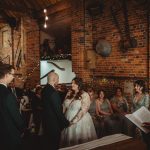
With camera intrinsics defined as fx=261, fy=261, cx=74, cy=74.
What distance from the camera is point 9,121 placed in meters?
3.68

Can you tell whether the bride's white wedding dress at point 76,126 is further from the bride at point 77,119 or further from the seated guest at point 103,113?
the seated guest at point 103,113

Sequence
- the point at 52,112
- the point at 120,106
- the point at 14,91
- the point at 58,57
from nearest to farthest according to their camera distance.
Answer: the point at 52,112, the point at 120,106, the point at 14,91, the point at 58,57

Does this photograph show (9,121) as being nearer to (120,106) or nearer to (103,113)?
(103,113)

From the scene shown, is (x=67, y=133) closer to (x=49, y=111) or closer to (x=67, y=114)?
(x=67, y=114)

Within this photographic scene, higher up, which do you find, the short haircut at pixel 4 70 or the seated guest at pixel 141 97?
the short haircut at pixel 4 70

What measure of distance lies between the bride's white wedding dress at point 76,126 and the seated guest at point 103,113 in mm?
1629

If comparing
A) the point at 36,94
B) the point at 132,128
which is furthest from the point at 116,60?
the point at 36,94

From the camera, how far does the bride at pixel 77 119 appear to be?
4684 mm

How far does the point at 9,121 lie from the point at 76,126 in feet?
5.02

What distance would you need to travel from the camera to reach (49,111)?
4.49 metres

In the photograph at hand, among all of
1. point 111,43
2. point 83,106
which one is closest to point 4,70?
point 83,106

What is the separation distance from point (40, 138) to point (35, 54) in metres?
4.77

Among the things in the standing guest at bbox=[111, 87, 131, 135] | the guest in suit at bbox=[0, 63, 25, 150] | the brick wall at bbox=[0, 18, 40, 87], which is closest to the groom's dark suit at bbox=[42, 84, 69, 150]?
the guest in suit at bbox=[0, 63, 25, 150]

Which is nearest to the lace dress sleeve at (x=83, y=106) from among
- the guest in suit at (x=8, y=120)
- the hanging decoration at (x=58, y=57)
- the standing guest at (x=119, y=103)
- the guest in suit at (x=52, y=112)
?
the guest in suit at (x=52, y=112)
